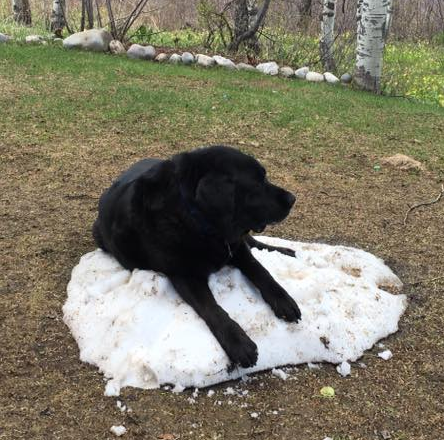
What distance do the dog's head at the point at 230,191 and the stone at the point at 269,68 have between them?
6.95 metres

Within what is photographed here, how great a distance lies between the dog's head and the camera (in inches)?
111

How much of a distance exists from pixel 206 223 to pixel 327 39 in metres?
8.72

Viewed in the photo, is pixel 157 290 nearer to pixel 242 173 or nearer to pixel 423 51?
pixel 242 173

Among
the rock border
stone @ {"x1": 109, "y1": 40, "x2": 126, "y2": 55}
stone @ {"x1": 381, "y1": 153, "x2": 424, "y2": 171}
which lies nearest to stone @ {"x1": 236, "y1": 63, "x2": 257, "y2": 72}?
the rock border

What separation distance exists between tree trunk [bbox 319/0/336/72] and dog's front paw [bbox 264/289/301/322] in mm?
7820

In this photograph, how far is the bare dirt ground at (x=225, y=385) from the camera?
8.32ft

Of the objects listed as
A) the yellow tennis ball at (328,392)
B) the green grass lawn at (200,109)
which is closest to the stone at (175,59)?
the green grass lawn at (200,109)

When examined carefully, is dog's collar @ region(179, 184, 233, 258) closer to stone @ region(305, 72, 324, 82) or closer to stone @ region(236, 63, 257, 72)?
stone @ region(305, 72, 324, 82)

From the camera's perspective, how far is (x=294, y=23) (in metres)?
11.9

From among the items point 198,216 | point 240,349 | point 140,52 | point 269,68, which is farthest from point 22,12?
point 240,349

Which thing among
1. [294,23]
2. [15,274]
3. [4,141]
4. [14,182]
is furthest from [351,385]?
[294,23]

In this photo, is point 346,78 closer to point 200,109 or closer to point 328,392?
point 200,109

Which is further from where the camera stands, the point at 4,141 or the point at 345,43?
the point at 345,43

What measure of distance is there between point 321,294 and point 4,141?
12.8 feet
